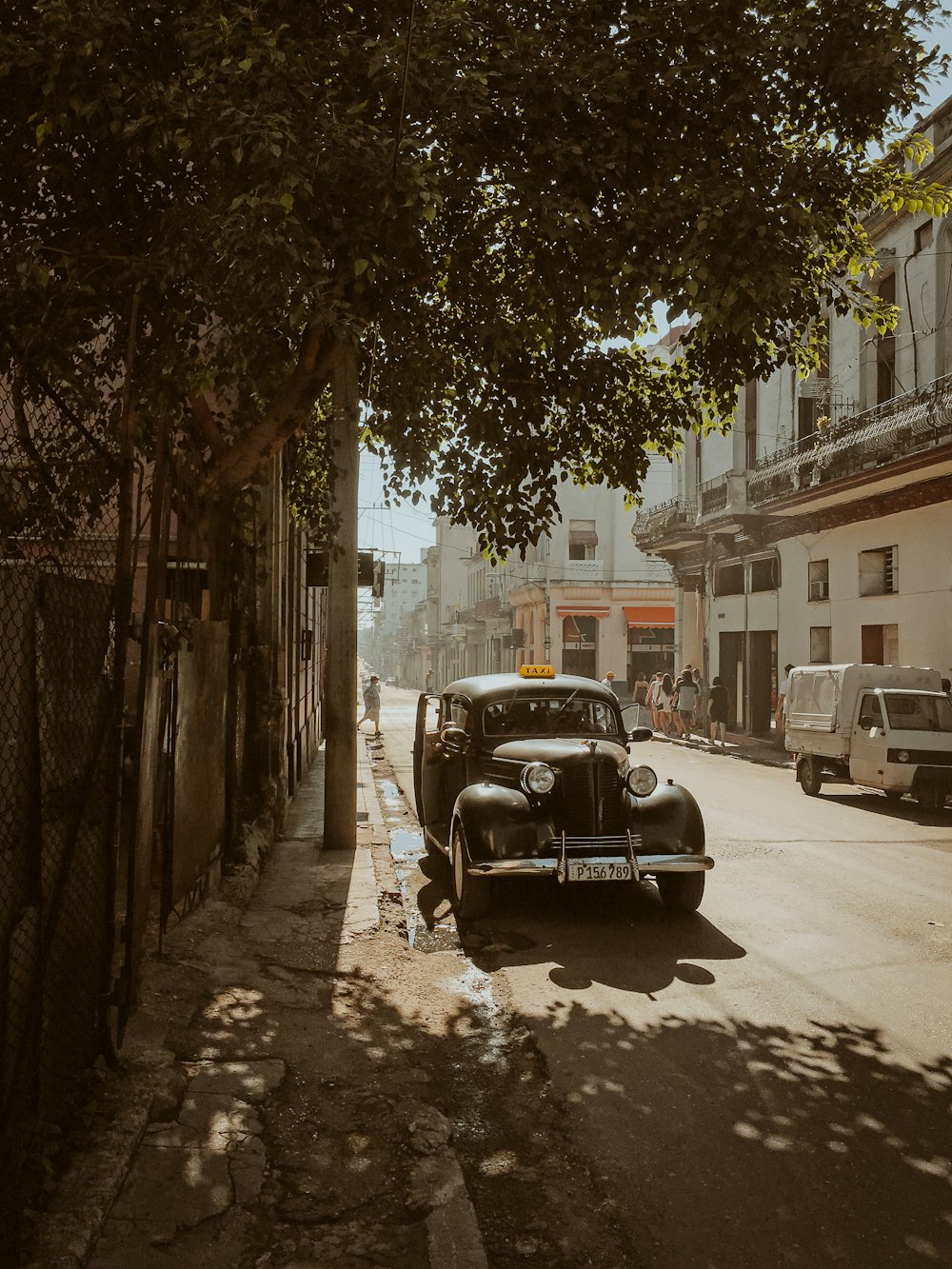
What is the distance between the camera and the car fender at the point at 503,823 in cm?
762

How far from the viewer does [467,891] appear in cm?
768

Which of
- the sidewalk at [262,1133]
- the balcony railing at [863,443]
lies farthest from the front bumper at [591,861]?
the balcony railing at [863,443]

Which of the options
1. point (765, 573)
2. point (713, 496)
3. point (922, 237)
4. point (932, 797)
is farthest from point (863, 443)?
point (713, 496)

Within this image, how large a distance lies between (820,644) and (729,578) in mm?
6039

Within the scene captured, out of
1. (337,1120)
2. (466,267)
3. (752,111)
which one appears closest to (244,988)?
(337,1120)

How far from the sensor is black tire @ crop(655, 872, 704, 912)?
25.5 ft

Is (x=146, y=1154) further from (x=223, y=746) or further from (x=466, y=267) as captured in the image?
(x=466, y=267)

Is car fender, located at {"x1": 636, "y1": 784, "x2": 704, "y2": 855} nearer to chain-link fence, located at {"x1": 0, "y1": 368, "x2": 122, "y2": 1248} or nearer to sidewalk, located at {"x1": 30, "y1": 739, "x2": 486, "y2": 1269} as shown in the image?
sidewalk, located at {"x1": 30, "y1": 739, "x2": 486, "y2": 1269}

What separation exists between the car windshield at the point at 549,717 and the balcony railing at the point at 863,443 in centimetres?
1149

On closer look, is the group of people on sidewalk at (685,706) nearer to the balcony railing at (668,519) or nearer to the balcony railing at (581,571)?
the balcony railing at (668,519)

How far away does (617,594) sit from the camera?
49719 mm

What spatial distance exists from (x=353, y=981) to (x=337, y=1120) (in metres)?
1.96

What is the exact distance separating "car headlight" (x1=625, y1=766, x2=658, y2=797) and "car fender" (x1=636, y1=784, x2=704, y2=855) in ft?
0.35

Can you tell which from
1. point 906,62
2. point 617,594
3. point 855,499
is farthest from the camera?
point 617,594
